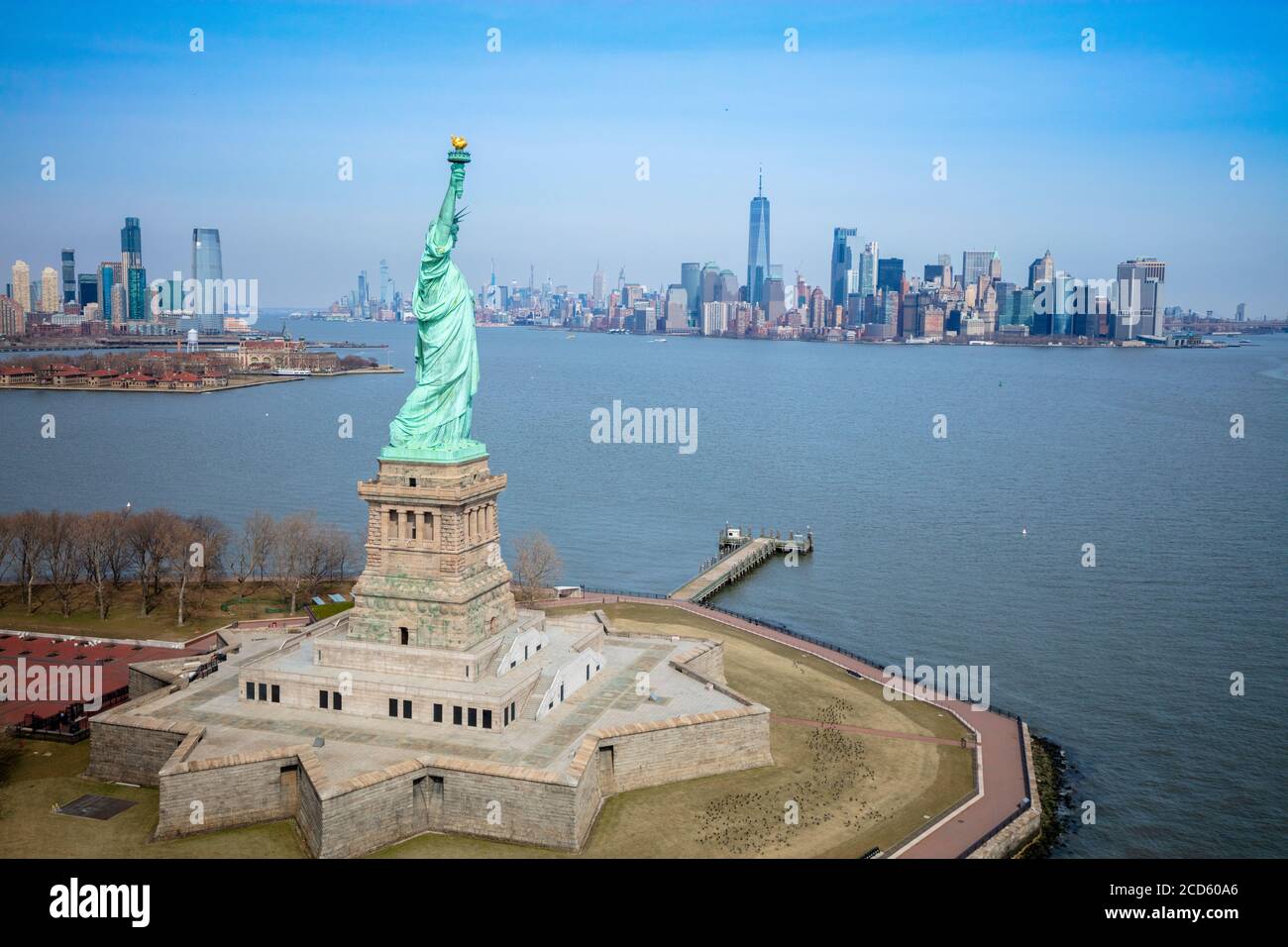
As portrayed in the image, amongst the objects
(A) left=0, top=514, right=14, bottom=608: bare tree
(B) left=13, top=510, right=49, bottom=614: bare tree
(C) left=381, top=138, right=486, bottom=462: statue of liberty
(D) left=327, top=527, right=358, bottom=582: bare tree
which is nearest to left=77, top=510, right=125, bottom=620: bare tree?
(B) left=13, top=510, right=49, bottom=614: bare tree

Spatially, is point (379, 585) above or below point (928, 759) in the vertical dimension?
above

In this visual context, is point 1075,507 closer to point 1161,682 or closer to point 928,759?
point 1161,682

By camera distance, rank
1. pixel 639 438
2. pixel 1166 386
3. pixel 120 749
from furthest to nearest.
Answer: pixel 1166 386 → pixel 639 438 → pixel 120 749

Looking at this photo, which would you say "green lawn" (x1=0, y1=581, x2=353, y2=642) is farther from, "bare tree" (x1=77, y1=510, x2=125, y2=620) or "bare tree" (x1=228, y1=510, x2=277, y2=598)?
"bare tree" (x1=228, y1=510, x2=277, y2=598)

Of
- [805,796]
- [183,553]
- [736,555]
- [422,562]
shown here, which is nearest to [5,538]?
[183,553]

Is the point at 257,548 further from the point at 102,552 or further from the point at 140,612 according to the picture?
the point at 102,552

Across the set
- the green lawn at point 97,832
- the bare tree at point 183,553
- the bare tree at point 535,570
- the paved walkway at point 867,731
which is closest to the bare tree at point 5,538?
the bare tree at point 183,553

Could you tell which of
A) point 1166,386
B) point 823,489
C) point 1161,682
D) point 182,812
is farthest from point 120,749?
point 1166,386

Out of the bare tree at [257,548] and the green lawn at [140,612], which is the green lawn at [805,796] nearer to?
the green lawn at [140,612]
